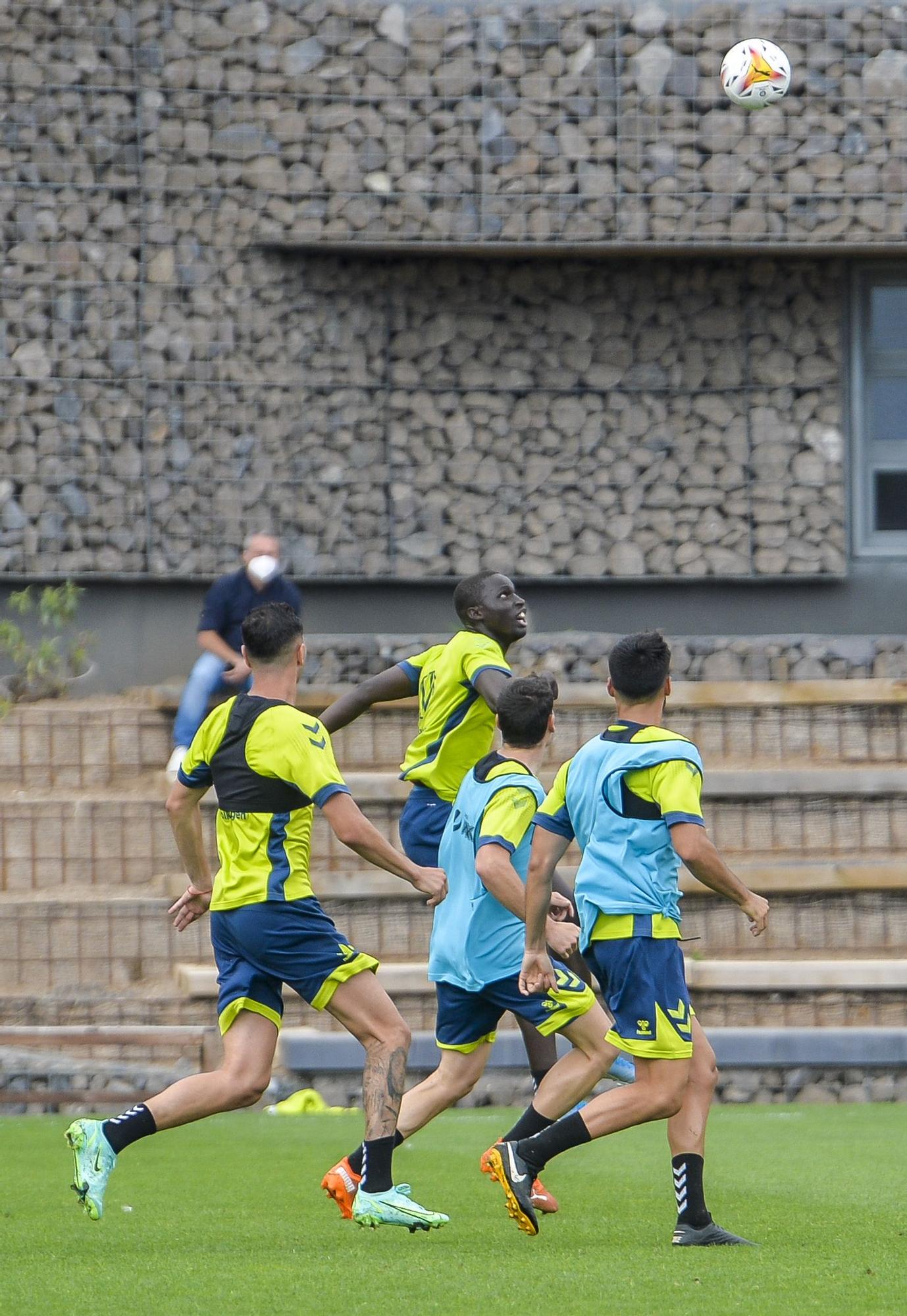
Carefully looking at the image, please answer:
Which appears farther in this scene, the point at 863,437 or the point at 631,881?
the point at 863,437

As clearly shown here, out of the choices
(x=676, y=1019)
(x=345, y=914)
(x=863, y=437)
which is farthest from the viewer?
(x=863, y=437)

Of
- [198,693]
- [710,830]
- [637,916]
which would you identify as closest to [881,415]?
[710,830]

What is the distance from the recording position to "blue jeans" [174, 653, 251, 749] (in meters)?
12.4

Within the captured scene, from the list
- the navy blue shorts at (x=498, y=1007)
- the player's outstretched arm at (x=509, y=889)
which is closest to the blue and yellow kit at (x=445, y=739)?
the navy blue shorts at (x=498, y=1007)

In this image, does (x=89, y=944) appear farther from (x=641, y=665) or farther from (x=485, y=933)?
(x=641, y=665)

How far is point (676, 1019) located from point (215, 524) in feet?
31.5

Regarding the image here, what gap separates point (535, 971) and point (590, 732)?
695 cm

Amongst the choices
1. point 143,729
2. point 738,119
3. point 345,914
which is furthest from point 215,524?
point 738,119

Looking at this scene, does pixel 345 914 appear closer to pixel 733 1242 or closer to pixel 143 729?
pixel 143 729

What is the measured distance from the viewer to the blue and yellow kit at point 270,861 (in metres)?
5.96

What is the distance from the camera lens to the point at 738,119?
1455 centimetres

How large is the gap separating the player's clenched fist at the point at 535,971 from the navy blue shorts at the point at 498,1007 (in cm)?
48

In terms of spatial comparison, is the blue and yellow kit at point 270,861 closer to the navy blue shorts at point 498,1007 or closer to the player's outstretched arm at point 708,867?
the navy blue shorts at point 498,1007

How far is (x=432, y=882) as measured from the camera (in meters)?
5.96
